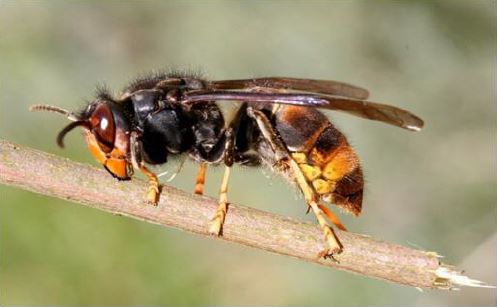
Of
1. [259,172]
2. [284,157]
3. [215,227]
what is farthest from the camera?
[259,172]

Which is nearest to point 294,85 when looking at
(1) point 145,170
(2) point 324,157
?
(2) point 324,157

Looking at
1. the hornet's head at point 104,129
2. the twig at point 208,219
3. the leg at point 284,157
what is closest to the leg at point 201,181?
the leg at point 284,157

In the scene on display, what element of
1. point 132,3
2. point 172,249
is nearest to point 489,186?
point 172,249

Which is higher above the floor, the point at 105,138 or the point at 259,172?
the point at 259,172

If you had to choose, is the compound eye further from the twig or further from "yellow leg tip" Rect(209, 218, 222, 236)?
"yellow leg tip" Rect(209, 218, 222, 236)

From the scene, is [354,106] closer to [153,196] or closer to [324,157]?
[324,157]
